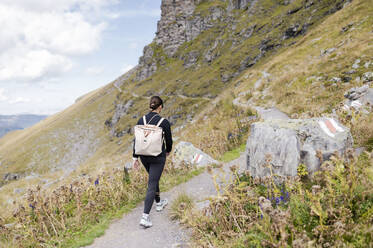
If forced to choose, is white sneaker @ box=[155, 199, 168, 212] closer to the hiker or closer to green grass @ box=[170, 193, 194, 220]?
green grass @ box=[170, 193, 194, 220]

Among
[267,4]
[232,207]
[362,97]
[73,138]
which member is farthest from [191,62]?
[232,207]

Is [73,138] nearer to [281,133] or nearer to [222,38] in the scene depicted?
[222,38]

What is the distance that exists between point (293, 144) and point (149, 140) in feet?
9.94

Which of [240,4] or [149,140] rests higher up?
[240,4]

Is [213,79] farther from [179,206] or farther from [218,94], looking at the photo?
[179,206]

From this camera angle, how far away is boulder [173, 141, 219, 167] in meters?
8.59

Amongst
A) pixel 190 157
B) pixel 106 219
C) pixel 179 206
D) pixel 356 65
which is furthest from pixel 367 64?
pixel 106 219

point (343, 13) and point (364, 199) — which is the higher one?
point (343, 13)

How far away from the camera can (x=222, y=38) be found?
274 feet

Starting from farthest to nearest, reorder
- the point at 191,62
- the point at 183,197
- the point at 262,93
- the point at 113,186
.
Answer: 1. the point at 191,62
2. the point at 262,93
3. the point at 113,186
4. the point at 183,197

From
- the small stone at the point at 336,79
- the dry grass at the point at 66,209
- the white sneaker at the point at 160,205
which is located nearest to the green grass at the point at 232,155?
the dry grass at the point at 66,209

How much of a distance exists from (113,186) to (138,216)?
58.3 inches

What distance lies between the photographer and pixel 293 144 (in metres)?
4.74

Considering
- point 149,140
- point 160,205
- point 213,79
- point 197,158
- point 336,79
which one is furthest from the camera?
point 213,79
